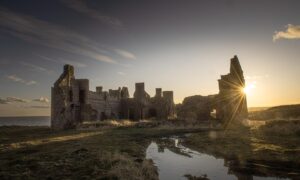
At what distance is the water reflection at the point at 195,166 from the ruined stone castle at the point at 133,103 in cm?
1797

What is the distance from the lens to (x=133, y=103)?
4528 centimetres

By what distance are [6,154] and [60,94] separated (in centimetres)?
1604

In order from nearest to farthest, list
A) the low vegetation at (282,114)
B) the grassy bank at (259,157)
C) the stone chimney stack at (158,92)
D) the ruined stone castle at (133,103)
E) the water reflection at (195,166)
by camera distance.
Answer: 1. the water reflection at (195,166)
2. the grassy bank at (259,157)
3. the ruined stone castle at (133,103)
4. the low vegetation at (282,114)
5. the stone chimney stack at (158,92)

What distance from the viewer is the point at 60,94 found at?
28.5 m

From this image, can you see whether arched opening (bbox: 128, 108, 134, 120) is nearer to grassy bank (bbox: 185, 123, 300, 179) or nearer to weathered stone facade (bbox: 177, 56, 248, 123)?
weathered stone facade (bbox: 177, 56, 248, 123)

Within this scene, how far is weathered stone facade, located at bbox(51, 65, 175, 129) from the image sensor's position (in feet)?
94.0

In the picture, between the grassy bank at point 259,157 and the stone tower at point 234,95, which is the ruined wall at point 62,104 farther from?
the stone tower at point 234,95

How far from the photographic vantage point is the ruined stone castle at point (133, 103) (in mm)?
28953

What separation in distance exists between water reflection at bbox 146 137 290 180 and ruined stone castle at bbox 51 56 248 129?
1797cm

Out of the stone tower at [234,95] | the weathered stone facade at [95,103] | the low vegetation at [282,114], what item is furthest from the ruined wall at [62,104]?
the low vegetation at [282,114]

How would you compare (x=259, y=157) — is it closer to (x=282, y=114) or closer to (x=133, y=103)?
(x=133, y=103)

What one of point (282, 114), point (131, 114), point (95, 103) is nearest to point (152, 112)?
point (131, 114)

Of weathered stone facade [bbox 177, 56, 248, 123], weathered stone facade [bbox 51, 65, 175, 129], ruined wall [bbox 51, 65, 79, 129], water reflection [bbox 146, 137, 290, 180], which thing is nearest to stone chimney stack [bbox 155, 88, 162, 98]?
weathered stone facade [bbox 51, 65, 175, 129]

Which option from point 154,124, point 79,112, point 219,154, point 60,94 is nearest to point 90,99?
point 79,112
